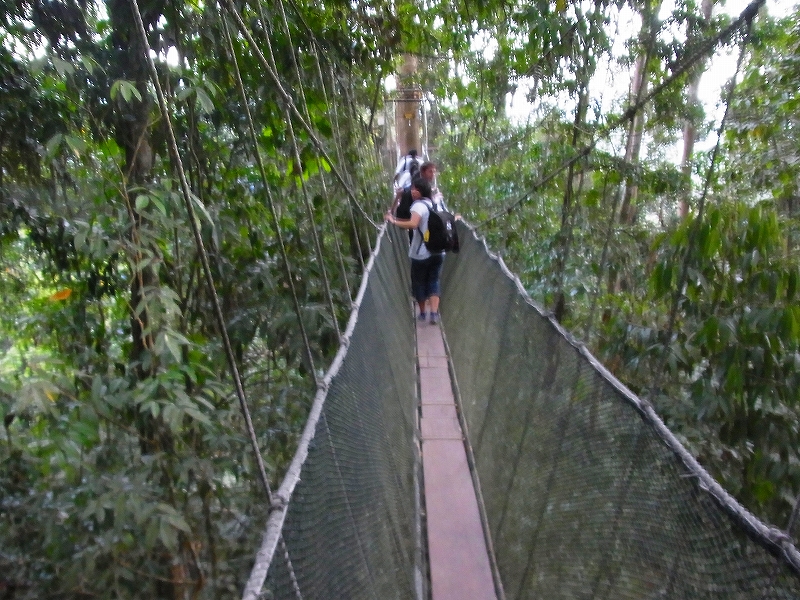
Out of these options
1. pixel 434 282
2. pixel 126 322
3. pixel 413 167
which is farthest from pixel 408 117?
pixel 126 322

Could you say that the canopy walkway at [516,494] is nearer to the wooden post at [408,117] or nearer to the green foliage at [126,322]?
the green foliage at [126,322]

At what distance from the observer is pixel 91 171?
1.74 meters

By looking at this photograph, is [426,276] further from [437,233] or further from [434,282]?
[437,233]

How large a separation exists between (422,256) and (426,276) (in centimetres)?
17

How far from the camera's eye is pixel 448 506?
2385mm

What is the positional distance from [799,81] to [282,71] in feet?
6.33

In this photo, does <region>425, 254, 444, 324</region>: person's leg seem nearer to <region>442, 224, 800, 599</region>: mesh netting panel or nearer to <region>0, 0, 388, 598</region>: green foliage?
<region>442, 224, 800, 599</region>: mesh netting panel

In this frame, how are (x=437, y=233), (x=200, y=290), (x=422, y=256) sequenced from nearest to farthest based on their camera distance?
(x=200, y=290), (x=437, y=233), (x=422, y=256)

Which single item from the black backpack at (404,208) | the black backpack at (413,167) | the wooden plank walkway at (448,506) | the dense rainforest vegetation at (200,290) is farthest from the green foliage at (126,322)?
the black backpack at (413,167)

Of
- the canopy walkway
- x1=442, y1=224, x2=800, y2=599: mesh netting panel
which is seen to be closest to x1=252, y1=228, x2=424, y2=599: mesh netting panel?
the canopy walkway

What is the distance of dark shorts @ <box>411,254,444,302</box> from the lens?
3.83 metres

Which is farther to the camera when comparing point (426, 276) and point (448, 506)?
point (426, 276)

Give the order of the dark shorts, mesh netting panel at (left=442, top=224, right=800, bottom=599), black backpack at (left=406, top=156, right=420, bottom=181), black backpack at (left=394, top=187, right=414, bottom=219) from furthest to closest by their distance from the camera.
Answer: black backpack at (left=406, top=156, right=420, bottom=181), black backpack at (left=394, top=187, right=414, bottom=219), the dark shorts, mesh netting panel at (left=442, top=224, right=800, bottom=599)

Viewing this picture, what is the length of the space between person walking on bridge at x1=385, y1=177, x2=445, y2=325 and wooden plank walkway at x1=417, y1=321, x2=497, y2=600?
0.65 m
